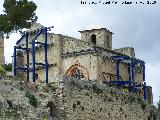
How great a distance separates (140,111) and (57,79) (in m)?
12.9

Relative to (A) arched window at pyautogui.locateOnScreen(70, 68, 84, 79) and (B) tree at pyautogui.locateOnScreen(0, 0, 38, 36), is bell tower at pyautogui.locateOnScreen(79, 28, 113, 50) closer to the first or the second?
(B) tree at pyautogui.locateOnScreen(0, 0, 38, 36)

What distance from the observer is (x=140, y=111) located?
56125mm

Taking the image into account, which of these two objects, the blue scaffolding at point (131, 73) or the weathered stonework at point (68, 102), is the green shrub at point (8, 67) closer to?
the blue scaffolding at point (131, 73)

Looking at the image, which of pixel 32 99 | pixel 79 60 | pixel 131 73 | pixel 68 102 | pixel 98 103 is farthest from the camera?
pixel 131 73

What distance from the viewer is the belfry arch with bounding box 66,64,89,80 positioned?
209ft

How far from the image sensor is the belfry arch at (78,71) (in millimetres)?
63656

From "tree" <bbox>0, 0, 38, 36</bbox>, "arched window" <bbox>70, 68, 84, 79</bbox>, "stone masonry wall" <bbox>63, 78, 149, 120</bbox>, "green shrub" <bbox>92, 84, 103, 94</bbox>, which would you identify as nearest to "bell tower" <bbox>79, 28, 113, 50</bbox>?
"tree" <bbox>0, 0, 38, 36</bbox>


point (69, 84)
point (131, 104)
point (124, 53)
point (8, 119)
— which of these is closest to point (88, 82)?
point (69, 84)

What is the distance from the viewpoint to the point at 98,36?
7281cm

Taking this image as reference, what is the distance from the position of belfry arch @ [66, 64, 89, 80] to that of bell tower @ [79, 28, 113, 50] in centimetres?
823

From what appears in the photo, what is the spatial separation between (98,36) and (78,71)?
9576 mm

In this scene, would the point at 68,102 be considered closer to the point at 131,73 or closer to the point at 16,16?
the point at 131,73

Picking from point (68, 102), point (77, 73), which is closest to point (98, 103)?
point (68, 102)

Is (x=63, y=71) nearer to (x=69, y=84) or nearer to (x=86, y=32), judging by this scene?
(x=86, y=32)
